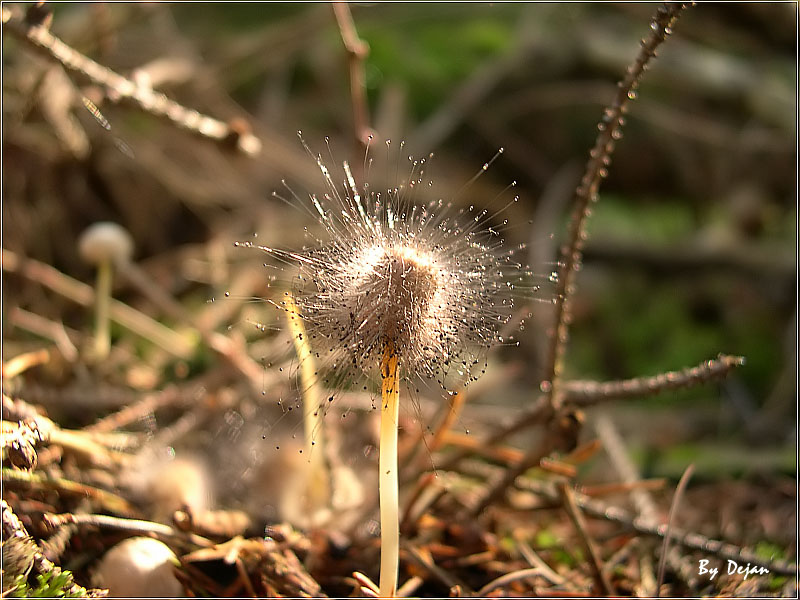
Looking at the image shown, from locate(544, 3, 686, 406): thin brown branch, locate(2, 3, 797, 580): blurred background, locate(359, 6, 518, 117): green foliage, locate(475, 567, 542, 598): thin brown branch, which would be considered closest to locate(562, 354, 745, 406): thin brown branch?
locate(544, 3, 686, 406): thin brown branch

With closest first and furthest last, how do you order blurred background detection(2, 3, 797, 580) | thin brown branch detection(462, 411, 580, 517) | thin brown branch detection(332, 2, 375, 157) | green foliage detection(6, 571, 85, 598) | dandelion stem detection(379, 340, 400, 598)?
green foliage detection(6, 571, 85, 598) < dandelion stem detection(379, 340, 400, 598) < thin brown branch detection(462, 411, 580, 517) < thin brown branch detection(332, 2, 375, 157) < blurred background detection(2, 3, 797, 580)

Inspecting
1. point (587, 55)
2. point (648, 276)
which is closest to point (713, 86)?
point (587, 55)

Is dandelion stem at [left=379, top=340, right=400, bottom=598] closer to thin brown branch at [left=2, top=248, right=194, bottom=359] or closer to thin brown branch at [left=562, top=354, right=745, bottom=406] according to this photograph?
thin brown branch at [left=562, top=354, right=745, bottom=406]

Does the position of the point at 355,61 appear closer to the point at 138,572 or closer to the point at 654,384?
the point at 654,384

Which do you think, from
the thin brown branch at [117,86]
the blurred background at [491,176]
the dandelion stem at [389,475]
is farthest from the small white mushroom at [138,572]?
the thin brown branch at [117,86]

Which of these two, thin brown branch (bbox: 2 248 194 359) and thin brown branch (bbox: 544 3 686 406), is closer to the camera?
thin brown branch (bbox: 544 3 686 406)

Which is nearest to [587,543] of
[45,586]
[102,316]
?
[45,586]

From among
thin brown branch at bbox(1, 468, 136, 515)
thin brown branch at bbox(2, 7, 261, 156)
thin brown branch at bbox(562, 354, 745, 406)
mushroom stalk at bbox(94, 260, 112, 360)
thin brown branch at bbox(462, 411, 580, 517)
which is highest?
thin brown branch at bbox(2, 7, 261, 156)

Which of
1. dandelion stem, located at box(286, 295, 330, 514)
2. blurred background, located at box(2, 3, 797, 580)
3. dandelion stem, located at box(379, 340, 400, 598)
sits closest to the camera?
dandelion stem, located at box(379, 340, 400, 598)
